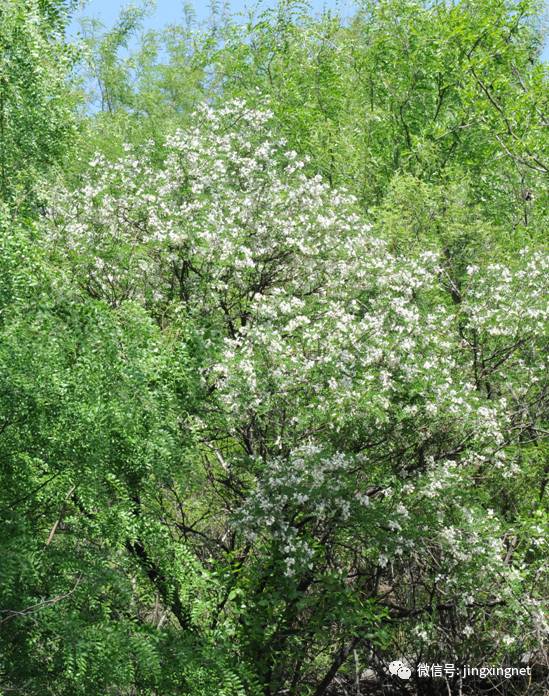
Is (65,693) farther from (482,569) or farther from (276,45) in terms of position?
(276,45)

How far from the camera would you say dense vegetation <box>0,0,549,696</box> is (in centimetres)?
807

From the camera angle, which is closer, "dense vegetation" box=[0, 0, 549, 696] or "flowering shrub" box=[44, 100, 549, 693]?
"dense vegetation" box=[0, 0, 549, 696]

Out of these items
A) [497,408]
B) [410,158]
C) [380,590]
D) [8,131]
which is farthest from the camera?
[410,158]

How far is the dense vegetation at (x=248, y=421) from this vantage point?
8.07 metres

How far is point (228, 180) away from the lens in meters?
12.0

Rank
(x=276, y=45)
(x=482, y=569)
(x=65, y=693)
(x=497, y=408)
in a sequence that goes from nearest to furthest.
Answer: (x=65, y=693) < (x=482, y=569) < (x=497, y=408) < (x=276, y=45)

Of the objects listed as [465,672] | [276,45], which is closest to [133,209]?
[465,672]

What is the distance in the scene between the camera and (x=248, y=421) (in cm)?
1012

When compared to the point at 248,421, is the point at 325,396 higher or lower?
higher

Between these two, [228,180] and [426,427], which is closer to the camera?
[426,427]

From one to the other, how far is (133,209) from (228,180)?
50.3 inches

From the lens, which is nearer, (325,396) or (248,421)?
(325,396)

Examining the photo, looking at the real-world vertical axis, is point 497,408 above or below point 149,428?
above

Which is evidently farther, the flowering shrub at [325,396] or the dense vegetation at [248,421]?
the flowering shrub at [325,396]
